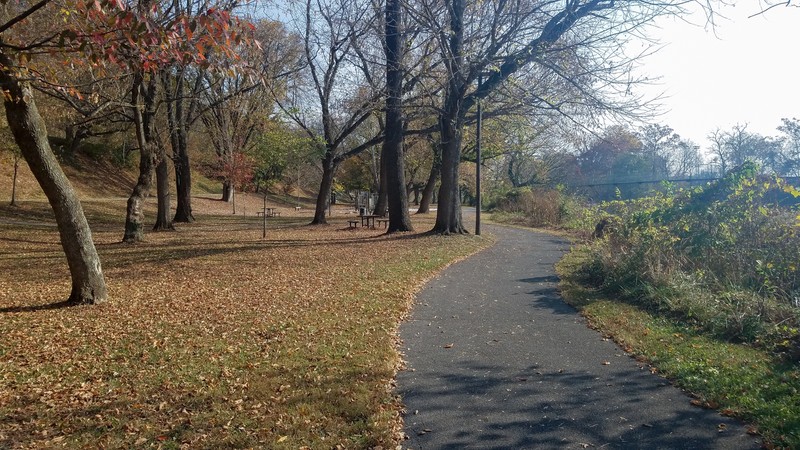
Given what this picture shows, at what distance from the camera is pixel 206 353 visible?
601cm

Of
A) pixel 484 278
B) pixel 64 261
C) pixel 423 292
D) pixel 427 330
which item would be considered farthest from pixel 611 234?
pixel 64 261

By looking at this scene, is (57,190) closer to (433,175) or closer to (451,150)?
(451,150)

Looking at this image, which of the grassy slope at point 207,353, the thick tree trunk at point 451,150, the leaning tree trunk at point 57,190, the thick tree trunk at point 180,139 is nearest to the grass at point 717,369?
the grassy slope at point 207,353

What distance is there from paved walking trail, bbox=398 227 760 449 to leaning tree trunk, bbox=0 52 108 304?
466 centimetres

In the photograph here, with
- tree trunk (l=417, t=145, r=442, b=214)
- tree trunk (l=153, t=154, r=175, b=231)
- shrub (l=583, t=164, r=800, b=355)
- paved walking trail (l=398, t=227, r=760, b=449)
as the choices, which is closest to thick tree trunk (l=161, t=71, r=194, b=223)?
tree trunk (l=153, t=154, r=175, b=231)

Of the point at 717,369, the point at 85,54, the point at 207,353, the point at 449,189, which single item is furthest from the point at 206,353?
the point at 449,189

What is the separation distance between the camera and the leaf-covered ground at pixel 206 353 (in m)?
4.09

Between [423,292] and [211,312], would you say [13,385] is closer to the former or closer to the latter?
[211,312]

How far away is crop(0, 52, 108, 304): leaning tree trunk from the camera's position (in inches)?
299

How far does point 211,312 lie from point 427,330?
124 inches

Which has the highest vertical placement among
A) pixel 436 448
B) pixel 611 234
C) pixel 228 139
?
pixel 228 139

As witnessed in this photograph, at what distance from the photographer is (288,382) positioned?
5.06 m

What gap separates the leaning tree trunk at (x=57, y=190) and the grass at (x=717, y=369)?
711cm

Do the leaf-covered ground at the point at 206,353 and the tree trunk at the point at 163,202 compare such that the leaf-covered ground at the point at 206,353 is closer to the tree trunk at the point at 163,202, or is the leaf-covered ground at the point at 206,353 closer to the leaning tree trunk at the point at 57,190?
the leaning tree trunk at the point at 57,190
